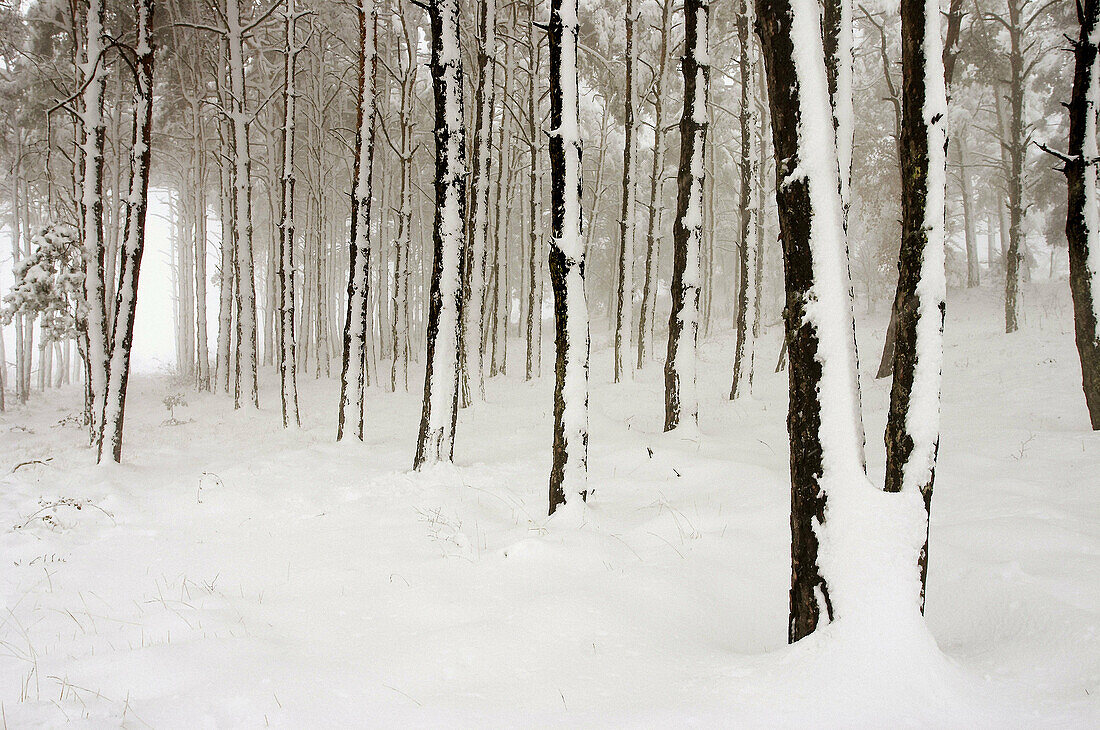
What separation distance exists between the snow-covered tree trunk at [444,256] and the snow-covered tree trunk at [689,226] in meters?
3.24

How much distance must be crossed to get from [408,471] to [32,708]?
5048 mm

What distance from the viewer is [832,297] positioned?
2.81 metres

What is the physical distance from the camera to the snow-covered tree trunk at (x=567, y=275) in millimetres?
5391

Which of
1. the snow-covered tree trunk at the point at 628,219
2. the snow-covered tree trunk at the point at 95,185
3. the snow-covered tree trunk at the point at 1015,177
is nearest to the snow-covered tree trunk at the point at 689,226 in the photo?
the snow-covered tree trunk at the point at 628,219

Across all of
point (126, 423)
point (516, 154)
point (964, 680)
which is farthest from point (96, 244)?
point (516, 154)

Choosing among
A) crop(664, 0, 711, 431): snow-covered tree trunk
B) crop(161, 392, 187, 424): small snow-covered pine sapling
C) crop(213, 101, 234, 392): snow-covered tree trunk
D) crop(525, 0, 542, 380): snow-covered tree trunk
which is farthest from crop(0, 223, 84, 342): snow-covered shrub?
crop(664, 0, 711, 431): snow-covered tree trunk

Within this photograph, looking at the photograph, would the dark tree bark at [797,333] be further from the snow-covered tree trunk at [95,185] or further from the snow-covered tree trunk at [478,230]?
the snow-covered tree trunk at [478,230]

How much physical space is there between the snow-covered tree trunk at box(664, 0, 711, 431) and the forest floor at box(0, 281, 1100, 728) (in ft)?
3.35

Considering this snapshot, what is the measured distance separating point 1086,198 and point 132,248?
12966 millimetres

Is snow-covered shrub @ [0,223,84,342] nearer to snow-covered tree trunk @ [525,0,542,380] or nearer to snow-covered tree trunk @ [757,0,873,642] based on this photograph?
snow-covered tree trunk @ [525,0,542,380]

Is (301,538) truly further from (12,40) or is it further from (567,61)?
(12,40)

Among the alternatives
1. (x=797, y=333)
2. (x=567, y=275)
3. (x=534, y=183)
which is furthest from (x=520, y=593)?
(x=534, y=183)

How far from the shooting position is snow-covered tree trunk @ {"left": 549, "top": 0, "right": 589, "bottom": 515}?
212 inches

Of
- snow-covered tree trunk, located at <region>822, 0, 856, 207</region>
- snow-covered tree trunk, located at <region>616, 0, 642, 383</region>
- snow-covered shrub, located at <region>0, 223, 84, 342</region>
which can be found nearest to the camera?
snow-covered tree trunk, located at <region>822, 0, 856, 207</region>
